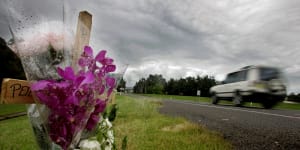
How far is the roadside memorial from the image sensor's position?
827 mm

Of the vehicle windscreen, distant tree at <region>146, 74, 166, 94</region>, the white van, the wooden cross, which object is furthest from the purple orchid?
distant tree at <region>146, 74, 166, 94</region>

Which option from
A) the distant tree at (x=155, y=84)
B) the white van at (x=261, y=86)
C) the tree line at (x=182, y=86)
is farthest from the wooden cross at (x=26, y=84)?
the distant tree at (x=155, y=84)

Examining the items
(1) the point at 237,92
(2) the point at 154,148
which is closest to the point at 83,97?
(2) the point at 154,148

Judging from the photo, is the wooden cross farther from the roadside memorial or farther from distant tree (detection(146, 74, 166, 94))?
distant tree (detection(146, 74, 166, 94))

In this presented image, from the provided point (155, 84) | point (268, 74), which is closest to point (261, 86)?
point (268, 74)

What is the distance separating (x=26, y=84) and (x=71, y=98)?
0.33m

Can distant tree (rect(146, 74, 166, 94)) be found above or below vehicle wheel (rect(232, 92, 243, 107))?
above

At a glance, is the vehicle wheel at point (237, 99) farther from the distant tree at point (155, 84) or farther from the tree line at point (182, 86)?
the distant tree at point (155, 84)

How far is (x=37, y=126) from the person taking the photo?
0.93m

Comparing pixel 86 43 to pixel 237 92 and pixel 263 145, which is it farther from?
pixel 237 92

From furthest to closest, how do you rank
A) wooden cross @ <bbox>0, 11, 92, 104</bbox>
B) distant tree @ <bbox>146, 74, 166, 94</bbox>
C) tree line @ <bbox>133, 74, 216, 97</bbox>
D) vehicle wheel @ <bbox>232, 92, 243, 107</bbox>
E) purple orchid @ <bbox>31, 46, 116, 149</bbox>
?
1. distant tree @ <bbox>146, 74, 166, 94</bbox>
2. tree line @ <bbox>133, 74, 216, 97</bbox>
3. vehicle wheel @ <bbox>232, 92, 243, 107</bbox>
4. wooden cross @ <bbox>0, 11, 92, 104</bbox>
5. purple orchid @ <bbox>31, 46, 116, 149</bbox>

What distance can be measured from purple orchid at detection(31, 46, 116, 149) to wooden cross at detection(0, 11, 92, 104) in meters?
0.13

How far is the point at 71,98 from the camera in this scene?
811 mm

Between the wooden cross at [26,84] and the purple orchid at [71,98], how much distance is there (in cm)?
13
